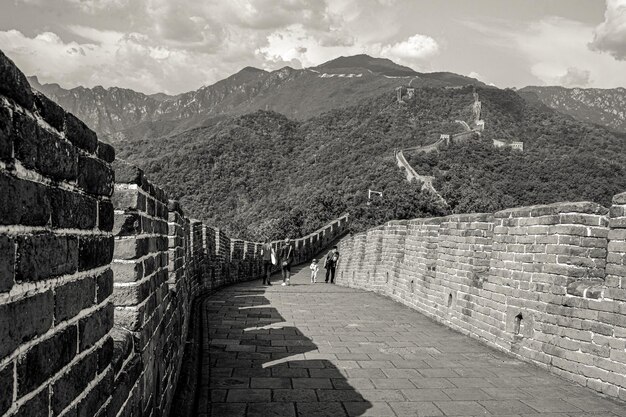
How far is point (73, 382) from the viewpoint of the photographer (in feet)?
4.91

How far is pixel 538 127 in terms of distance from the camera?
87.6 m

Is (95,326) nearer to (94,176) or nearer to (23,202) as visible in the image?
(94,176)

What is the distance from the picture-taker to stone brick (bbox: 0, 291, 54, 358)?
1079 mm

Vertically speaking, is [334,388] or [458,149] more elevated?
[458,149]

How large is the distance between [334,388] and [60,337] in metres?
3.69

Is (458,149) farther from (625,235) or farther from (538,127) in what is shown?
(625,235)

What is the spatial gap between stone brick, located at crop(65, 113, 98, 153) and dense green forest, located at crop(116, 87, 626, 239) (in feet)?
125

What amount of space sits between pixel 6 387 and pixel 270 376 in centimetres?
423

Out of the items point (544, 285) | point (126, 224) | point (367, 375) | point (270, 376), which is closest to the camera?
point (126, 224)

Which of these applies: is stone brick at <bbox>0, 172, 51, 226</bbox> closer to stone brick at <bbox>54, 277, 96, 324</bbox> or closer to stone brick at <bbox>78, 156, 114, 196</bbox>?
stone brick at <bbox>54, 277, 96, 324</bbox>

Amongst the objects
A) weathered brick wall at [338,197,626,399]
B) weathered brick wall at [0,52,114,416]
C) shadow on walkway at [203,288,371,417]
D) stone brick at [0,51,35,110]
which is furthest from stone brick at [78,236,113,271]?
weathered brick wall at [338,197,626,399]

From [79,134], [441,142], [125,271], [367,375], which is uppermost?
[441,142]

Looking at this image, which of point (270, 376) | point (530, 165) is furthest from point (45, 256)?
point (530, 165)

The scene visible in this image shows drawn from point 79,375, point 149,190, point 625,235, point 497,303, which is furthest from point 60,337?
point 497,303
